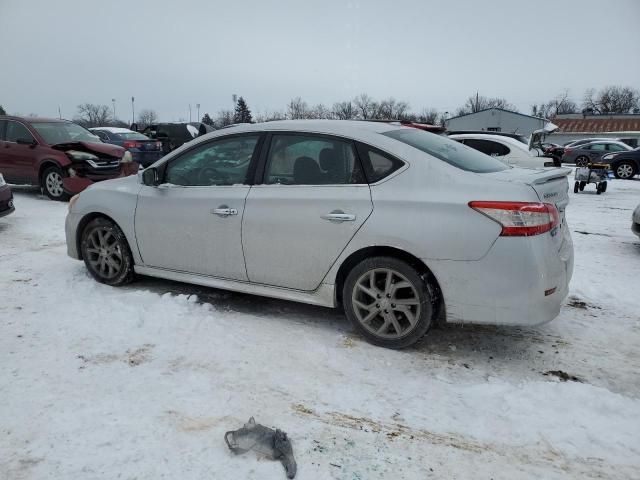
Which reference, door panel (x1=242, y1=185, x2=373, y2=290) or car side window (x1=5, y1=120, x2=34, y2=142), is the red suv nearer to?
car side window (x1=5, y1=120, x2=34, y2=142)

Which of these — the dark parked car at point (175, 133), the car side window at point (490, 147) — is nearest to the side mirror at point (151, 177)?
the car side window at point (490, 147)

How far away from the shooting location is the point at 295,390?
117 inches

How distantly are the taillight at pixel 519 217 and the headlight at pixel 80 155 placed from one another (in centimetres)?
917

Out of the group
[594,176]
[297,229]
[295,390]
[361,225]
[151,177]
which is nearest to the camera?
[295,390]

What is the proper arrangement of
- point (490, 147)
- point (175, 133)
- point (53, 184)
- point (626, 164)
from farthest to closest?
point (626, 164) < point (175, 133) < point (490, 147) < point (53, 184)

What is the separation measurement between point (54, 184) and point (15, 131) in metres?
1.59

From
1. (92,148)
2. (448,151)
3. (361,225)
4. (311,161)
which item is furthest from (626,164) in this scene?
(361,225)

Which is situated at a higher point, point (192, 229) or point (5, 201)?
point (192, 229)

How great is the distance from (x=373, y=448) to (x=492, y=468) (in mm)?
585

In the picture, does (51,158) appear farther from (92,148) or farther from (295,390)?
(295,390)

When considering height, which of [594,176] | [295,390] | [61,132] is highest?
[61,132]

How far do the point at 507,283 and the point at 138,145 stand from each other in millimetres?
13592

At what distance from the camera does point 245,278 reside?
3980 millimetres

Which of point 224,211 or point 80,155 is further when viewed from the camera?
point 80,155
